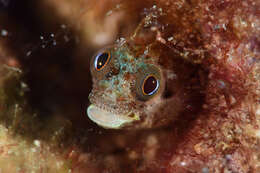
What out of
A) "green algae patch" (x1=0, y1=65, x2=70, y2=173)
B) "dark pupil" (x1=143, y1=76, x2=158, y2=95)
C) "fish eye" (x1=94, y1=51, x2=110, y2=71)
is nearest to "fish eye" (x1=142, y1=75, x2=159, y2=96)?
"dark pupil" (x1=143, y1=76, x2=158, y2=95)

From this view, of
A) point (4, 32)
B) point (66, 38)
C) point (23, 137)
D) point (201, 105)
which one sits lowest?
point (201, 105)

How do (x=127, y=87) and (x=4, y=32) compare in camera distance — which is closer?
(x=127, y=87)

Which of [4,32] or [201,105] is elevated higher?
[4,32]

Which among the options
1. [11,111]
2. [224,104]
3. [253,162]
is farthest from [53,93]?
[253,162]

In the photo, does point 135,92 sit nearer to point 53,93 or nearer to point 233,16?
point 233,16

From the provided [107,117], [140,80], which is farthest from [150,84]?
[107,117]

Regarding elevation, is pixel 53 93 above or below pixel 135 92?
above

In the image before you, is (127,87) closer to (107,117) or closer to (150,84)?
(150,84)
